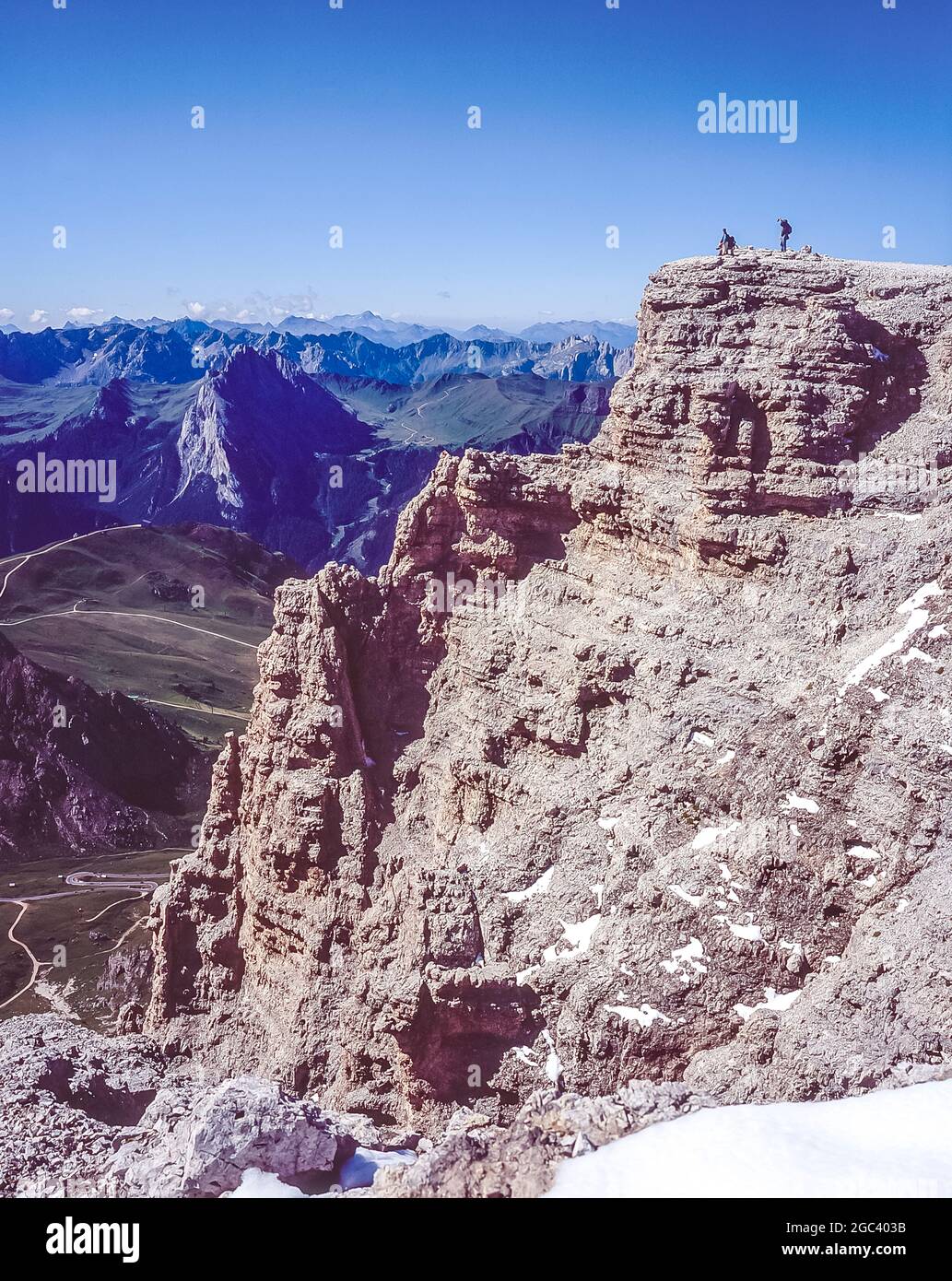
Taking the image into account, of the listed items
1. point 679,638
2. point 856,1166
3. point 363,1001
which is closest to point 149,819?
point 363,1001

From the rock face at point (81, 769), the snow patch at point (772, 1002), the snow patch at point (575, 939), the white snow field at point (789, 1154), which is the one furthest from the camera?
the rock face at point (81, 769)

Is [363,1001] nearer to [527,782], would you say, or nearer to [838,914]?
[527,782]

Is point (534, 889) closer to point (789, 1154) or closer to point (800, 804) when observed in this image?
point (800, 804)

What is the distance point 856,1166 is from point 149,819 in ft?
285

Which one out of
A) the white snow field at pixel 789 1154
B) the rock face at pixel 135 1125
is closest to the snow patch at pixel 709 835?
the white snow field at pixel 789 1154

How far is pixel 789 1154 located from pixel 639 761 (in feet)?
51.4

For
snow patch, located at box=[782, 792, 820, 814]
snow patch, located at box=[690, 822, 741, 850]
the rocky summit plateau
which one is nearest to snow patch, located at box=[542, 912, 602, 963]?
the rocky summit plateau

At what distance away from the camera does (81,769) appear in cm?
10069

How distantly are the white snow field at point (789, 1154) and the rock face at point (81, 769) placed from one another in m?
80.0

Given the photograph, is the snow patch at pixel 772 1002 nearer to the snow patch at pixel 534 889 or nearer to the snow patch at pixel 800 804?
the snow patch at pixel 800 804

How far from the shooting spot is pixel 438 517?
1811 inches

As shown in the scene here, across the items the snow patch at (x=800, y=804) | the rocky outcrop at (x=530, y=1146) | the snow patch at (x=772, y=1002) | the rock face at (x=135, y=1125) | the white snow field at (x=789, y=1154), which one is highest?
the snow patch at (x=800, y=804)

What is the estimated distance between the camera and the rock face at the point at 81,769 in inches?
3725

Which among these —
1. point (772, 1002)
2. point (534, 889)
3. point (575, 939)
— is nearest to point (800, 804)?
point (772, 1002)
